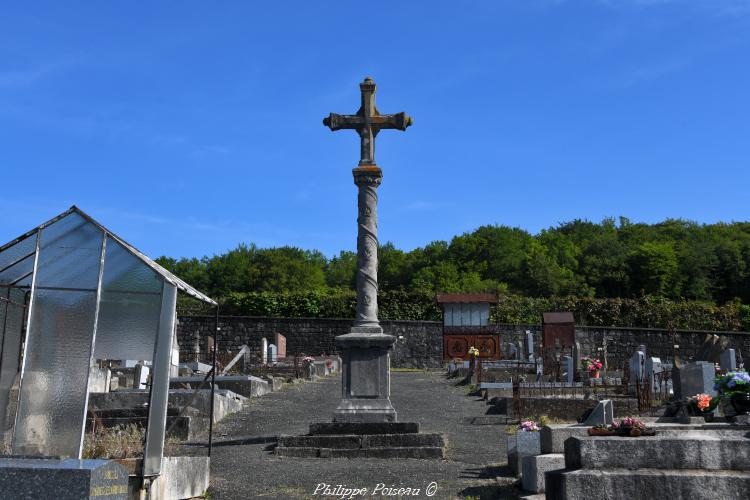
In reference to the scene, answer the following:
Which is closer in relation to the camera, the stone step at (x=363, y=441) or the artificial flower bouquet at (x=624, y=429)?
the artificial flower bouquet at (x=624, y=429)

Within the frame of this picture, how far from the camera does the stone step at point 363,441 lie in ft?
33.7

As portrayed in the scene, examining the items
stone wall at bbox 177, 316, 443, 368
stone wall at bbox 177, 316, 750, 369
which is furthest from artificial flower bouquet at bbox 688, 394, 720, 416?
stone wall at bbox 177, 316, 750, 369

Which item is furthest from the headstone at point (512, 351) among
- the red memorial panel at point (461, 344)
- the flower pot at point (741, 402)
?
the flower pot at point (741, 402)

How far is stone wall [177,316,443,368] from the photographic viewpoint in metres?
35.0

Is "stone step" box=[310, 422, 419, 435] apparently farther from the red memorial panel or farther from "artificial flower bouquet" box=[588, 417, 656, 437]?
the red memorial panel

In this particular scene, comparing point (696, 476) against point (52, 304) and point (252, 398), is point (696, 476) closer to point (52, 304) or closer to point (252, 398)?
point (52, 304)

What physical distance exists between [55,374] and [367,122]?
21.5 feet

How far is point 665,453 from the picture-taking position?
612 centimetres

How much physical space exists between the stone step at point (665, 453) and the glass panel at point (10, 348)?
18.4 ft

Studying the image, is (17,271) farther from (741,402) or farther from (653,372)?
(653,372)

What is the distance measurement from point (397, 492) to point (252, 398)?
361 inches

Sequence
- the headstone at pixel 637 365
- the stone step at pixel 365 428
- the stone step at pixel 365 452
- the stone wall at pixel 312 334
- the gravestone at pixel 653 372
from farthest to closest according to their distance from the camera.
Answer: the stone wall at pixel 312 334
the headstone at pixel 637 365
the gravestone at pixel 653 372
the stone step at pixel 365 428
the stone step at pixel 365 452

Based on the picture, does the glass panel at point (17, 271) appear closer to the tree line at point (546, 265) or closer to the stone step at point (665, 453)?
the stone step at point (665, 453)

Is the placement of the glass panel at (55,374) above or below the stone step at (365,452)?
above
